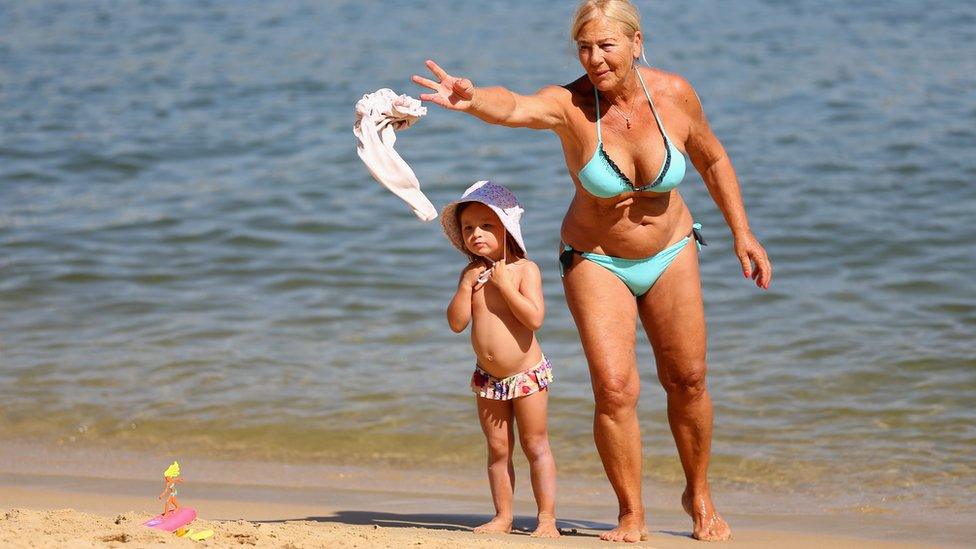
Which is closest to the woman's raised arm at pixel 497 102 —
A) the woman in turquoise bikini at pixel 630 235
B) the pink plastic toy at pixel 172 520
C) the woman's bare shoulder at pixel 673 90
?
the woman in turquoise bikini at pixel 630 235

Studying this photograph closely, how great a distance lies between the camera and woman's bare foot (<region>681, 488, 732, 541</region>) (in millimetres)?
4594

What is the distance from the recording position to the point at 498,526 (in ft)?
15.1

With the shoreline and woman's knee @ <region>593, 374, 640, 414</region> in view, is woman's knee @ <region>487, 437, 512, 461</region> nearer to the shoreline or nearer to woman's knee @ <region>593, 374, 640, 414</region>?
the shoreline

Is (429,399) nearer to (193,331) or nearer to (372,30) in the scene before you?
(193,331)

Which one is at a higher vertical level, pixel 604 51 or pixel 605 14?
pixel 605 14

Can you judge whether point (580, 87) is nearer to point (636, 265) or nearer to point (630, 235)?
→ point (630, 235)

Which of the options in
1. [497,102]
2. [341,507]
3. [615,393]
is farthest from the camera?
[341,507]

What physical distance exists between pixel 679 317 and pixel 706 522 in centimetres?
73

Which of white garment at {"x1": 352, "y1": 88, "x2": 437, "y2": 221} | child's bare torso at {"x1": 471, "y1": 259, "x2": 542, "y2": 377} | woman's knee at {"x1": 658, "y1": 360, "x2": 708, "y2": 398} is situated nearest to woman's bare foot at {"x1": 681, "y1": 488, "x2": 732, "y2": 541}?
woman's knee at {"x1": 658, "y1": 360, "x2": 708, "y2": 398}

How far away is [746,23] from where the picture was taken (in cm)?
1748

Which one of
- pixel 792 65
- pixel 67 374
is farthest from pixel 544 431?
pixel 792 65

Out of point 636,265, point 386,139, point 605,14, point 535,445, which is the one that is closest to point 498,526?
point 535,445

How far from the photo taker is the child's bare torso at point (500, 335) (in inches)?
183

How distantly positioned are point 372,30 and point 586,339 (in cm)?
1443
